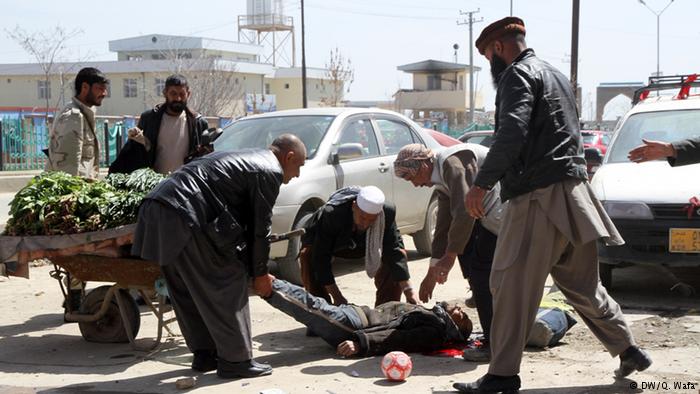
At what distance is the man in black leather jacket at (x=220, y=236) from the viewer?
17.9ft

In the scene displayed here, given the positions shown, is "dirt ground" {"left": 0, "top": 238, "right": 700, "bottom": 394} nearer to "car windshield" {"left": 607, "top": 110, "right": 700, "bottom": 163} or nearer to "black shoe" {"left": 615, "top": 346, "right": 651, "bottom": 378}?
"black shoe" {"left": 615, "top": 346, "right": 651, "bottom": 378}

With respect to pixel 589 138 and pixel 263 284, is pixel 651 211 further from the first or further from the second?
pixel 589 138

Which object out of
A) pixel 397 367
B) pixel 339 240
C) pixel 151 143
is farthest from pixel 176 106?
pixel 397 367

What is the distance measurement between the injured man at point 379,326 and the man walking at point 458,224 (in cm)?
22

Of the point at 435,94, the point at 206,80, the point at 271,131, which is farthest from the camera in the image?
the point at 435,94

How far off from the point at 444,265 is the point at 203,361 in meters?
1.69

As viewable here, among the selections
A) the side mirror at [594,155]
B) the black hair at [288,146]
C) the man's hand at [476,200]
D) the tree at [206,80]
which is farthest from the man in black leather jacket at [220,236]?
the tree at [206,80]

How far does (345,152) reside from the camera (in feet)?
30.3

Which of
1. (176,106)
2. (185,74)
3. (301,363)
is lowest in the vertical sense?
(301,363)

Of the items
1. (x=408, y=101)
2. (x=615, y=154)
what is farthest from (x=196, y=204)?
(x=408, y=101)

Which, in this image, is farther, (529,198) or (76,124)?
(76,124)

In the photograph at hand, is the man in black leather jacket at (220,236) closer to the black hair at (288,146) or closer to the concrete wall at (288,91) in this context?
the black hair at (288,146)

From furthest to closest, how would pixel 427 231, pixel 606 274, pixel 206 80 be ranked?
pixel 206 80, pixel 427 231, pixel 606 274

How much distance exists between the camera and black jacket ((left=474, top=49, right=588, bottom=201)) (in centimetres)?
475
